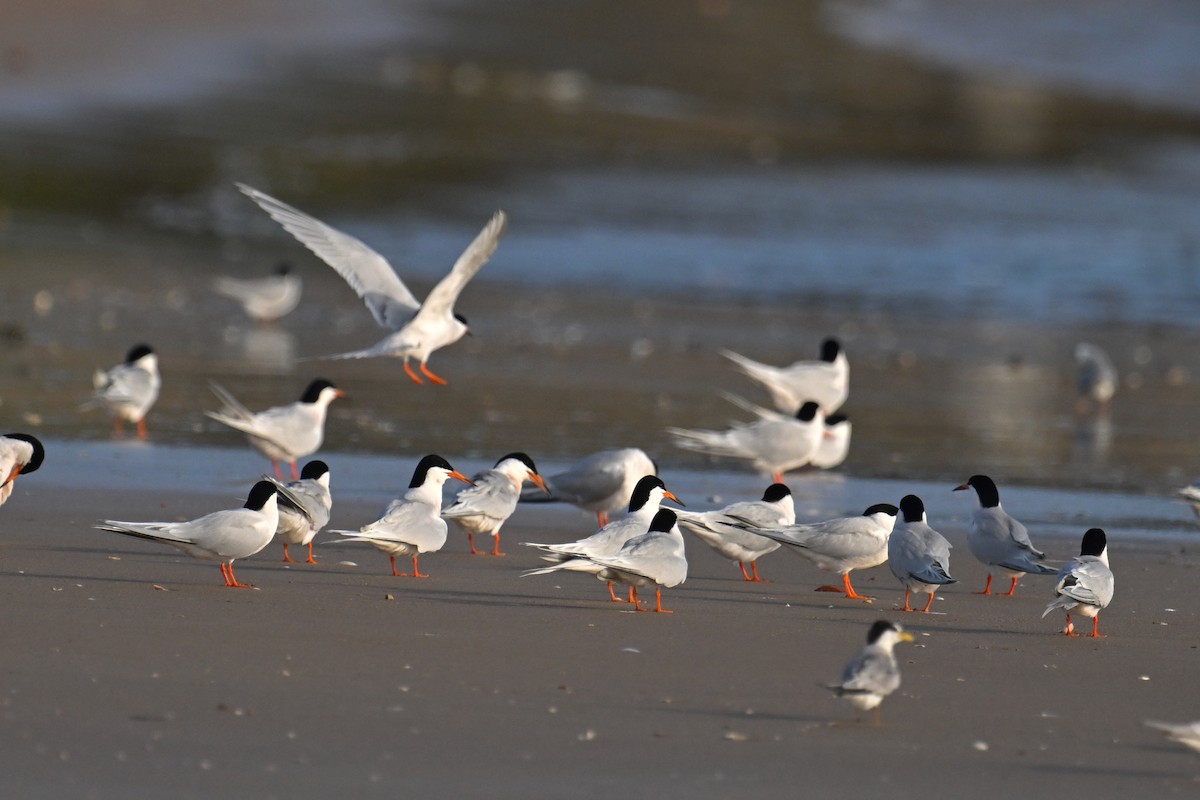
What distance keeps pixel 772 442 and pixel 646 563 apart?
11.4 ft

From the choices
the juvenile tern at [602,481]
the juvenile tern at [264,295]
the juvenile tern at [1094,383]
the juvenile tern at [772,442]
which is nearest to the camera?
the juvenile tern at [602,481]

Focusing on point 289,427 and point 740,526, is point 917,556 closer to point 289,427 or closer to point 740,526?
point 740,526

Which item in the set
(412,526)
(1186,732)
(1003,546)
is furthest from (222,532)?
(1186,732)

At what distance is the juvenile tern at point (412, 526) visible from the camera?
6.90 m

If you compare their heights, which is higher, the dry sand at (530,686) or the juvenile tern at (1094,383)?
the juvenile tern at (1094,383)

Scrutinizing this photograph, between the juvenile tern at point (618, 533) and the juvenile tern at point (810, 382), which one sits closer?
the juvenile tern at point (618, 533)

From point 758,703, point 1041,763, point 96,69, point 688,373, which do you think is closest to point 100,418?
point 688,373

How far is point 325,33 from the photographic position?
40344 millimetres

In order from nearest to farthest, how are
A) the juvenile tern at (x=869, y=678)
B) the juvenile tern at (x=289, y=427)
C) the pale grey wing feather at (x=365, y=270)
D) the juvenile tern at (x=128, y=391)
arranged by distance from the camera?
1. the juvenile tern at (x=869, y=678)
2. the juvenile tern at (x=289, y=427)
3. the pale grey wing feather at (x=365, y=270)
4. the juvenile tern at (x=128, y=391)

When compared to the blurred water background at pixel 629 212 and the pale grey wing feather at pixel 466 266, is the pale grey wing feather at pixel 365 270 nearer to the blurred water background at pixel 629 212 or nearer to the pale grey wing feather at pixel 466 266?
the pale grey wing feather at pixel 466 266

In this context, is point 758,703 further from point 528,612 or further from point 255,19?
point 255,19

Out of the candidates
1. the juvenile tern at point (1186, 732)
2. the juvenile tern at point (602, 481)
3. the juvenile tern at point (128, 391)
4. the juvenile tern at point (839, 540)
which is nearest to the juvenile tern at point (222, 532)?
the juvenile tern at point (839, 540)

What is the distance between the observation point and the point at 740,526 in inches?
275

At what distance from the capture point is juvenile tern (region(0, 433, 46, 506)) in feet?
24.1
